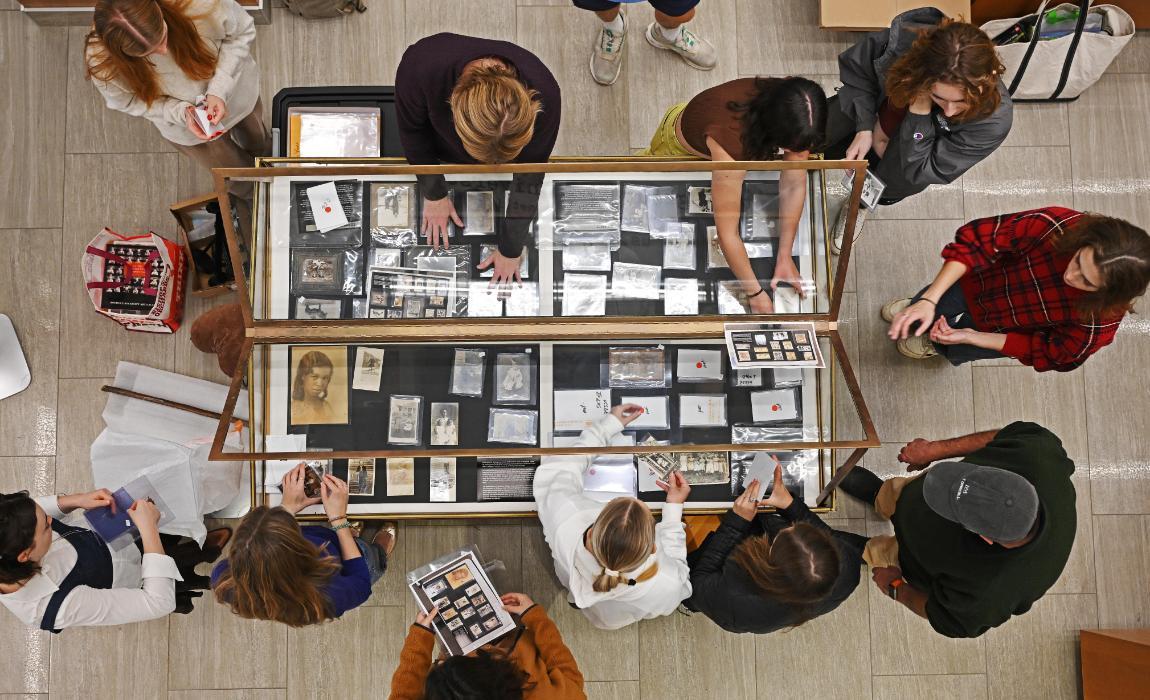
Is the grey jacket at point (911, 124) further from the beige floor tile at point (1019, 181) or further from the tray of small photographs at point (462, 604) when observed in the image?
the tray of small photographs at point (462, 604)

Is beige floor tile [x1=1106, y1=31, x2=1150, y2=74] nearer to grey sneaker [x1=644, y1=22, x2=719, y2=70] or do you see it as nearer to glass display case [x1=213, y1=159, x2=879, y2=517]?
grey sneaker [x1=644, y1=22, x2=719, y2=70]

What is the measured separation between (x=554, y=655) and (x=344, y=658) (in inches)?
51.3

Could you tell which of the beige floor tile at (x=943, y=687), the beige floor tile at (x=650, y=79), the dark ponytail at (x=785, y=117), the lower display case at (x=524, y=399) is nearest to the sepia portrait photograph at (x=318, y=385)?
the lower display case at (x=524, y=399)

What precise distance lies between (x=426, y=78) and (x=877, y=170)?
198cm

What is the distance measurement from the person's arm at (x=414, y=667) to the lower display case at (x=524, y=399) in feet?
2.51

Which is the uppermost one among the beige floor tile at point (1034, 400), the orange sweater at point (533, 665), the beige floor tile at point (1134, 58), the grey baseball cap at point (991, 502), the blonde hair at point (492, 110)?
the beige floor tile at point (1134, 58)

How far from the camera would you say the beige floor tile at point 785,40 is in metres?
3.79

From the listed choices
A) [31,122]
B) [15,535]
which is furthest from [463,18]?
[15,535]

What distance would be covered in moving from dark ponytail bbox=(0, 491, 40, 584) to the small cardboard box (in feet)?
4.15

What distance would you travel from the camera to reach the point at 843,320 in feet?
12.0

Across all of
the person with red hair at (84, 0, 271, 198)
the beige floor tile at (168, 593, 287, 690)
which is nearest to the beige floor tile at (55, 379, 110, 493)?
the beige floor tile at (168, 593, 287, 690)

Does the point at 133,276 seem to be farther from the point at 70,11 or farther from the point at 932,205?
the point at 932,205

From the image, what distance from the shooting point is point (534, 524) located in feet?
11.4

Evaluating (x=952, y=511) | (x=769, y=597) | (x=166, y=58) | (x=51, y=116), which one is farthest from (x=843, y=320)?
(x=51, y=116)
